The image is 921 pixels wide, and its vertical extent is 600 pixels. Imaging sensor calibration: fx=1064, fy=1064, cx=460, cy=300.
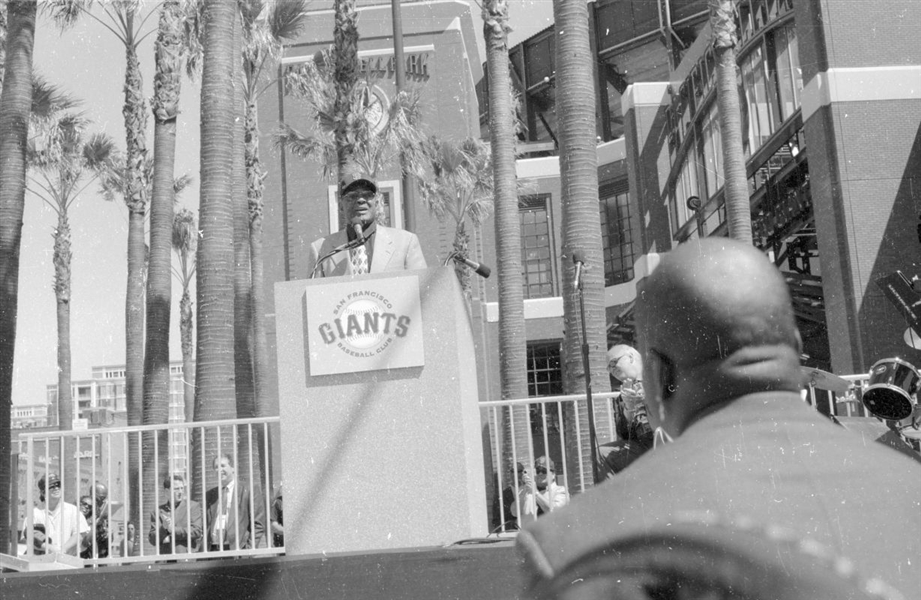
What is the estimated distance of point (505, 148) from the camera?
753 inches

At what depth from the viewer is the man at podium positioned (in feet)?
20.9

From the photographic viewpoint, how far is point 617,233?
1607 inches

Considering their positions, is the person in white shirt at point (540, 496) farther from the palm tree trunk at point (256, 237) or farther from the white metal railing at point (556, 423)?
the palm tree trunk at point (256, 237)

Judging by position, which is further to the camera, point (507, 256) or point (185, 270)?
point (185, 270)

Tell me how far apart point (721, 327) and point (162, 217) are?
65.6 ft

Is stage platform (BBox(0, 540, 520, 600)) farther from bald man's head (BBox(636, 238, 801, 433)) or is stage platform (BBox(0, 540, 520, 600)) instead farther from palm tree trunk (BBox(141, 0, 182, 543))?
palm tree trunk (BBox(141, 0, 182, 543))

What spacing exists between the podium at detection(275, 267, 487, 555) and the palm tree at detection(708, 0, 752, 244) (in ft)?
48.6

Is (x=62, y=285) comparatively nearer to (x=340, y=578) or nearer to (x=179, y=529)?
(x=179, y=529)

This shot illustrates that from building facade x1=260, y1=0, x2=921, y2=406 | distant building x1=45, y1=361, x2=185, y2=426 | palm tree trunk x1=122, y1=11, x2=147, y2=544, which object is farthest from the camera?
distant building x1=45, y1=361, x2=185, y2=426

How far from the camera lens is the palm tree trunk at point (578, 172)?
11227mm

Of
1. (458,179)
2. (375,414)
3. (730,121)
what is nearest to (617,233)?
(458,179)

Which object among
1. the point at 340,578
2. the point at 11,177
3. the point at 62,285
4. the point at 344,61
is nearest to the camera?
the point at 340,578

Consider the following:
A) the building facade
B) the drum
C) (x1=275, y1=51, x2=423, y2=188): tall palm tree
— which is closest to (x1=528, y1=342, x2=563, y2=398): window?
the building facade

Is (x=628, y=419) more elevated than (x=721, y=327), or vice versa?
(x=721, y=327)
